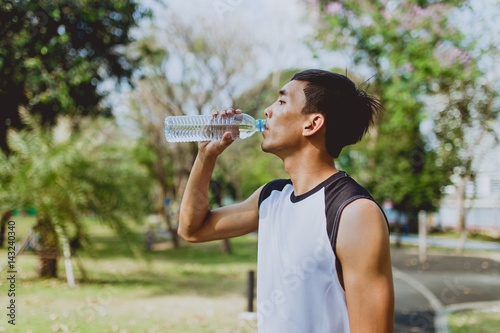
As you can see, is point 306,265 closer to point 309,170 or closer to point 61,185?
point 309,170

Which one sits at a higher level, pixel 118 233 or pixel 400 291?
pixel 118 233

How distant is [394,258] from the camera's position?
48.0 ft

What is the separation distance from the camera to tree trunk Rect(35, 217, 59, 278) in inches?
289

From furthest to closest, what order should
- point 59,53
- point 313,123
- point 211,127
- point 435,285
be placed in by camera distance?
point 435,285, point 59,53, point 211,127, point 313,123

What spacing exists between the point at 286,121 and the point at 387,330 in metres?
0.75

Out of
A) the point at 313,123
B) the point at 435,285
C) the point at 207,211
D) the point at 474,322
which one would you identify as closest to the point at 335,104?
the point at 313,123

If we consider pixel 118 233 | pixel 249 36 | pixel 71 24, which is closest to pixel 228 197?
pixel 249 36

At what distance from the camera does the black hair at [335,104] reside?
5.06 ft

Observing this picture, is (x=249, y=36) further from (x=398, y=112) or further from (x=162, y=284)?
(x=162, y=284)

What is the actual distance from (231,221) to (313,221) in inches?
21.4

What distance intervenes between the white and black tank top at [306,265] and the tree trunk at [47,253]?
21.6 feet

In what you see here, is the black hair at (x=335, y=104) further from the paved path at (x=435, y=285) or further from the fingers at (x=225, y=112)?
the paved path at (x=435, y=285)

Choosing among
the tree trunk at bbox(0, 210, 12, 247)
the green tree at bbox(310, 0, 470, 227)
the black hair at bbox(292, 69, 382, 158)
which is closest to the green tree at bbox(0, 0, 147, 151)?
the tree trunk at bbox(0, 210, 12, 247)

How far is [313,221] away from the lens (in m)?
1.37
